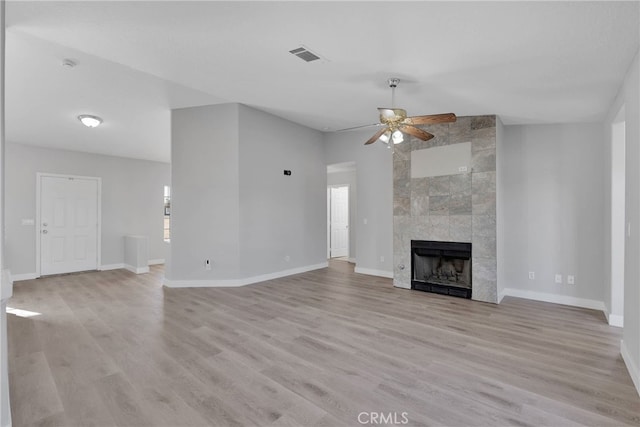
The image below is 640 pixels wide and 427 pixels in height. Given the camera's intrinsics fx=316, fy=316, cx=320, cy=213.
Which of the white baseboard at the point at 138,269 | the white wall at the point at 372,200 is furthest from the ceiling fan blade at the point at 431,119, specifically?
the white baseboard at the point at 138,269

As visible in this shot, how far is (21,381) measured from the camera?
7.70 feet

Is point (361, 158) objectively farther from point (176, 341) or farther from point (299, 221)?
point (176, 341)

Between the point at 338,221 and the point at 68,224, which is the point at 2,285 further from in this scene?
the point at 338,221

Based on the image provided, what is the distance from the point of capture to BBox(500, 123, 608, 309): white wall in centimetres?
432

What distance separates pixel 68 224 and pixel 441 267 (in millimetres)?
7693

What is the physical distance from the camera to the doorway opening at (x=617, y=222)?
3.63 metres

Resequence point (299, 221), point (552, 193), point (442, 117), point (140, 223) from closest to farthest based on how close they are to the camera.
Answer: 1. point (442, 117)
2. point (552, 193)
3. point (299, 221)
4. point (140, 223)

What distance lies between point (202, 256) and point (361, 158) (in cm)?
355

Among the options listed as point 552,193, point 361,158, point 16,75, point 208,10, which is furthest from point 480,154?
point 16,75

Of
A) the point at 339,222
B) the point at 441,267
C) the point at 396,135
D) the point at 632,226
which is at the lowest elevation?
the point at 441,267

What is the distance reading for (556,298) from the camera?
4.54 metres

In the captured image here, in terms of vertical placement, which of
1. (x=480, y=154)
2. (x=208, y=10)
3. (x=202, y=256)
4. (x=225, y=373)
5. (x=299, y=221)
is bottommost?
(x=225, y=373)

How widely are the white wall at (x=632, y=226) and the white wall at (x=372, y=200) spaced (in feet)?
11.6

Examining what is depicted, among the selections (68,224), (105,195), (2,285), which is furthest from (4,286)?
(105,195)
